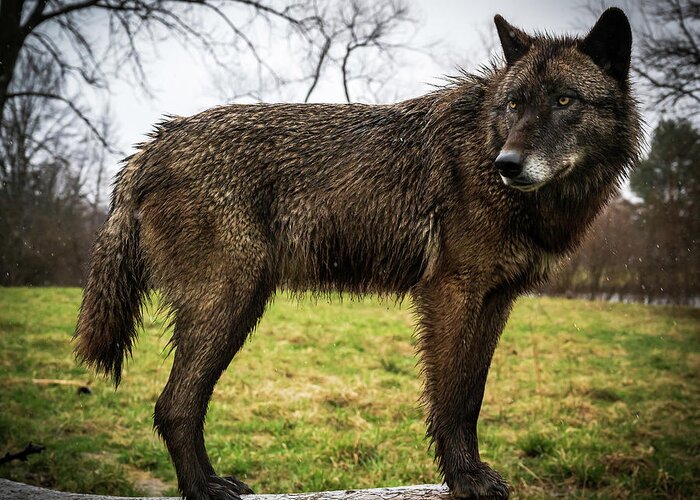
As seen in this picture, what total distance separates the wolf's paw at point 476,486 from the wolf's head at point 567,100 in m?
1.58

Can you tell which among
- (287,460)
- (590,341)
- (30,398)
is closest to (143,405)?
(30,398)

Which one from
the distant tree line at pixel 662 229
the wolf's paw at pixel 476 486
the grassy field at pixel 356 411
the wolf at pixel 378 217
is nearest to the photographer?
the wolf at pixel 378 217

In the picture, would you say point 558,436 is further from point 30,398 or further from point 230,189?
point 30,398

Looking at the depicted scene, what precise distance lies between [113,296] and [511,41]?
2.62m

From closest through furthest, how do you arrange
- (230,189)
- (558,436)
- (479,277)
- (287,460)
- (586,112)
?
(586,112) → (479,277) → (230,189) → (287,460) → (558,436)

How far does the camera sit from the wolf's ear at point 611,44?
9.37 feet

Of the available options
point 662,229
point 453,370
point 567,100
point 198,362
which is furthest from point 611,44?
point 662,229

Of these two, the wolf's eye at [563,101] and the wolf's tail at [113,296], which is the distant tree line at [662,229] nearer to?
the wolf's eye at [563,101]

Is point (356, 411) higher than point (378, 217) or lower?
lower

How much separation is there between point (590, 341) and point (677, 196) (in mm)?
3139

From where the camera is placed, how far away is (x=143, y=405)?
7422mm

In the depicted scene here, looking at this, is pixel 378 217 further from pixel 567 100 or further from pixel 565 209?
pixel 567 100

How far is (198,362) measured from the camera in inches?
126

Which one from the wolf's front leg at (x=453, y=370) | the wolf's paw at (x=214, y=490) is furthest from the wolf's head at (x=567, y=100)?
the wolf's paw at (x=214, y=490)
